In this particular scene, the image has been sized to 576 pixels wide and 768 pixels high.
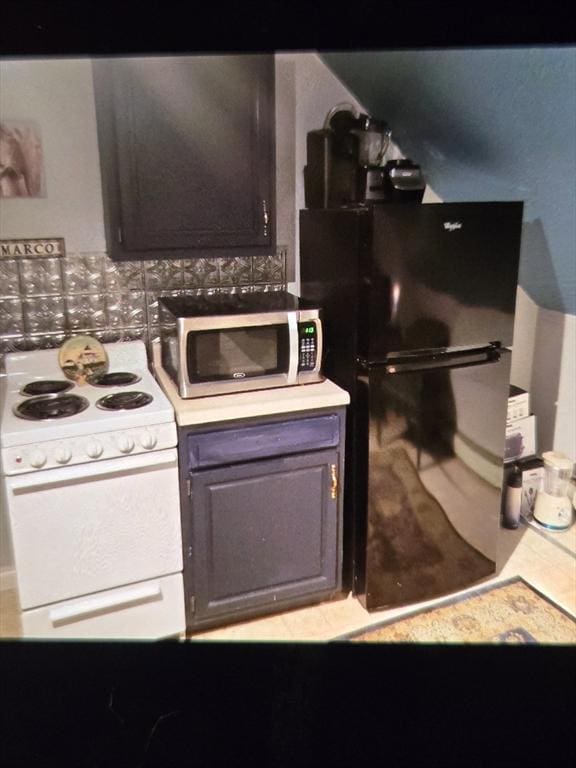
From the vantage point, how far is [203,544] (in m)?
2.04

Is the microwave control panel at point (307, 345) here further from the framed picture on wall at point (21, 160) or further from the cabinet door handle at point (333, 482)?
the framed picture on wall at point (21, 160)

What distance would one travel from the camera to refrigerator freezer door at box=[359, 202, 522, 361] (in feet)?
6.36

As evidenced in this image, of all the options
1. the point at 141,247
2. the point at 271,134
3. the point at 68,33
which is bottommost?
the point at 141,247

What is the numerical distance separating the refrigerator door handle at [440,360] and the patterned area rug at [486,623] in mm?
906

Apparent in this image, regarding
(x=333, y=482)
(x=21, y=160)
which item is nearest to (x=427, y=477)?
(x=333, y=482)

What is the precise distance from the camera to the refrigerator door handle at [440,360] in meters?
2.05

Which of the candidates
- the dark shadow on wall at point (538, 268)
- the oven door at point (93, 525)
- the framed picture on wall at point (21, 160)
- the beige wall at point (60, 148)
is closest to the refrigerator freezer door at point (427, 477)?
the dark shadow on wall at point (538, 268)

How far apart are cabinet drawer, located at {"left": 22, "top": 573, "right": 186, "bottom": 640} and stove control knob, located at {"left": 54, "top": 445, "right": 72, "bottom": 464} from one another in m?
0.44

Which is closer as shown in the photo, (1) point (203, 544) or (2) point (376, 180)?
(1) point (203, 544)

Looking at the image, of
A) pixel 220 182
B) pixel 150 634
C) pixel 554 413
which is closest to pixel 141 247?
pixel 220 182

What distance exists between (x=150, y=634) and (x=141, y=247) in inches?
50.0

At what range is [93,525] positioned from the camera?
1.85 meters

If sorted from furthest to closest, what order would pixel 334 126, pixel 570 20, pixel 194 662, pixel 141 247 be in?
pixel 334 126, pixel 141 247, pixel 194 662, pixel 570 20

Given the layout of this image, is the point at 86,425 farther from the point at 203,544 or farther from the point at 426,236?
the point at 426,236
